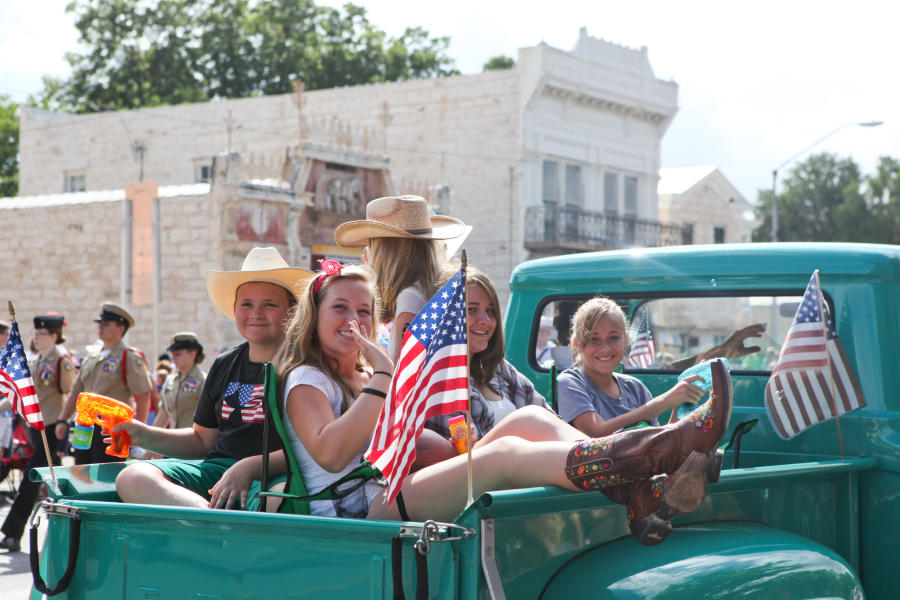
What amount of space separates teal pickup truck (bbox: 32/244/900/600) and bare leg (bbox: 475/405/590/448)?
1.15ft

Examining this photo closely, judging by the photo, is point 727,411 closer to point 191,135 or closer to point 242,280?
point 242,280

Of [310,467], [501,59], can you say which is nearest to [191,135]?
[501,59]

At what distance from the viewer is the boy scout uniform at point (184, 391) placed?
10102mm

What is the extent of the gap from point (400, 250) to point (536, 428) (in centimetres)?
135

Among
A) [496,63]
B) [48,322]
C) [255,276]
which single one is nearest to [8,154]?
[496,63]

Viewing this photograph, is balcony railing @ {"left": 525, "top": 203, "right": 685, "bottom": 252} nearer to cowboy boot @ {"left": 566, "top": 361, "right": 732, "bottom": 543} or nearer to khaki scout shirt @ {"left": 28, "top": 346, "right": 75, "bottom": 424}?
khaki scout shirt @ {"left": 28, "top": 346, "right": 75, "bottom": 424}

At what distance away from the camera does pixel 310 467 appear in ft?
11.5

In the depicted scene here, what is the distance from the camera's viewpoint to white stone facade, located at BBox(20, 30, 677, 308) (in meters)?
28.3

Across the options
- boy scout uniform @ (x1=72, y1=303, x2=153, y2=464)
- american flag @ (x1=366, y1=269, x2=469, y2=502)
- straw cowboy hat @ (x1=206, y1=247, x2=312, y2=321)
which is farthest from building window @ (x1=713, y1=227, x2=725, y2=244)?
american flag @ (x1=366, y1=269, x2=469, y2=502)

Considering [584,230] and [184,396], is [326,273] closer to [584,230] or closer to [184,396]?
[184,396]

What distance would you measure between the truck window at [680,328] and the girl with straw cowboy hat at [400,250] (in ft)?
3.50

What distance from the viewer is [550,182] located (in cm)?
2945

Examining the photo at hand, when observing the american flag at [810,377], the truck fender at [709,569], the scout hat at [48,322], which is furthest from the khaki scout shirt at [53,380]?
the truck fender at [709,569]

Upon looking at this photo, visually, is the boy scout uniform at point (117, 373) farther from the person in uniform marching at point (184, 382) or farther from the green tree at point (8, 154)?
the green tree at point (8, 154)
